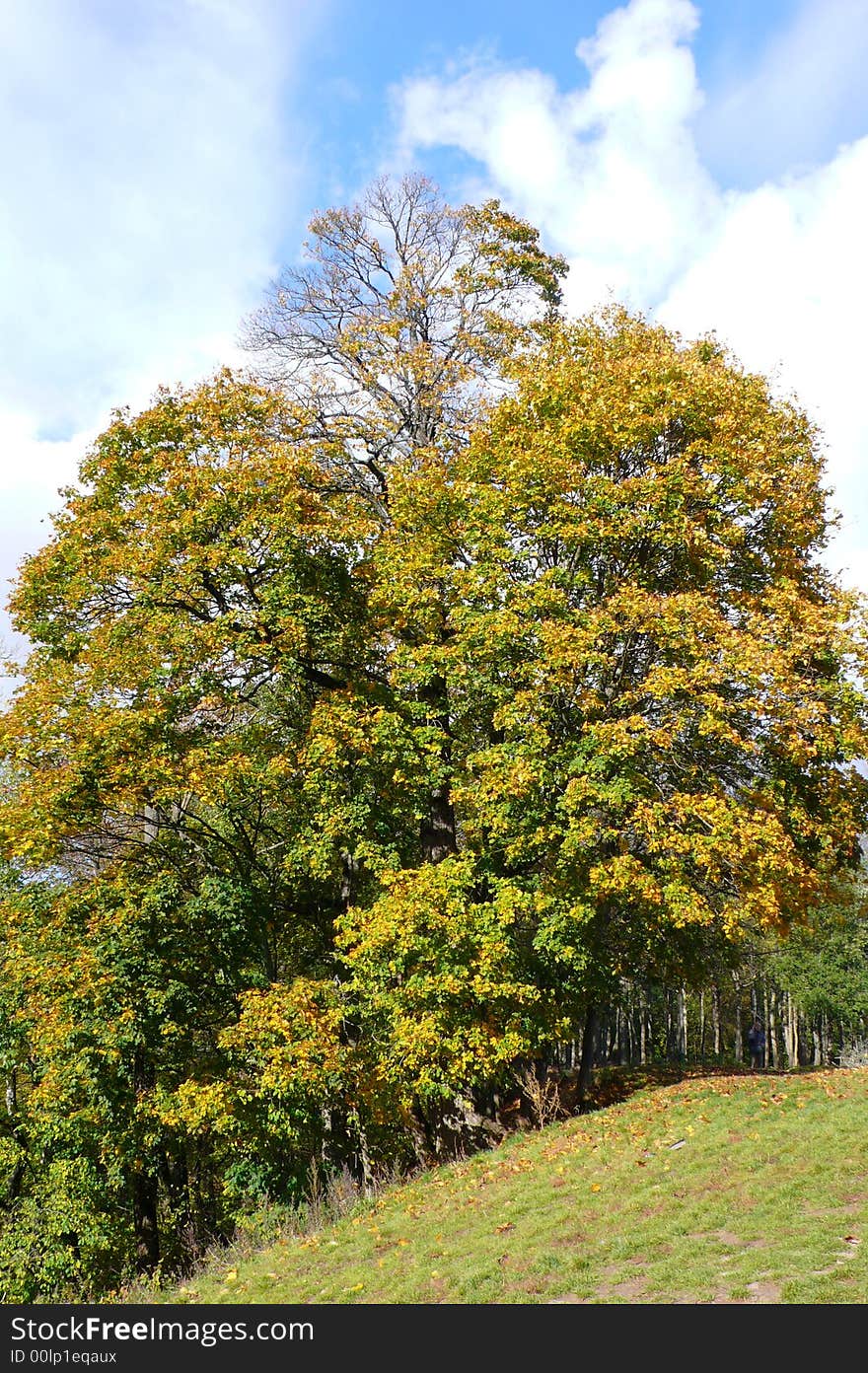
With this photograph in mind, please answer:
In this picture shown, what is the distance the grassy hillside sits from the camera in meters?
7.20

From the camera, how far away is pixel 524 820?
47.0 feet

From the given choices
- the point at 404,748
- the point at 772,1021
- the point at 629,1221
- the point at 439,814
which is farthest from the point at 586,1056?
the point at 772,1021

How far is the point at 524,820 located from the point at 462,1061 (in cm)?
355

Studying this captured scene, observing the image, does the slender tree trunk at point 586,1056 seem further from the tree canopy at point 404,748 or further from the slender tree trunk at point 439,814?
the slender tree trunk at point 439,814

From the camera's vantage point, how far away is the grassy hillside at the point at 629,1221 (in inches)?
283

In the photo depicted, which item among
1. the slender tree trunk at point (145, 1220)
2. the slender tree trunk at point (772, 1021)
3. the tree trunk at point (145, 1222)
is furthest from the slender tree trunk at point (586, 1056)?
the slender tree trunk at point (772, 1021)

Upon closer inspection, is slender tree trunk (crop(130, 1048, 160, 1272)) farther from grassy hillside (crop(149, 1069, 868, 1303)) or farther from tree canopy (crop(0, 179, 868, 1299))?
grassy hillside (crop(149, 1069, 868, 1303))

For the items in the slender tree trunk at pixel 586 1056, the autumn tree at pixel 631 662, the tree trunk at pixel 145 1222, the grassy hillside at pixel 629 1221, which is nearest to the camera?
the grassy hillside at pixel 629 1221

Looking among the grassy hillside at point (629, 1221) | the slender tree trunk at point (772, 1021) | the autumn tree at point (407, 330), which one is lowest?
the slender tree trunk at point (772, 1021)

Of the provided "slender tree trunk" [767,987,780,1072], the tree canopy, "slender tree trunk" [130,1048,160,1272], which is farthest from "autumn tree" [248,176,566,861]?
"slender tree trunk" [767,987,780,1072]

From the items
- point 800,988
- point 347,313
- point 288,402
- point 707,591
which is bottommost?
point 800,988

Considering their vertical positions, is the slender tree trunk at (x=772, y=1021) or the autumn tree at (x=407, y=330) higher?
the autumn tree at (x=407, y=330)
